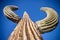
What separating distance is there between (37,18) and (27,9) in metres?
0.13

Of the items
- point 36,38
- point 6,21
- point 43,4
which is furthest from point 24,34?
point 43,4

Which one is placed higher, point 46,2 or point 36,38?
point 46,2

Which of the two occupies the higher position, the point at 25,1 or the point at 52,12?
the point at 25,1

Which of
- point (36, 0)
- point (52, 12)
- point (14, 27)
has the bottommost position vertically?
point (14, 27)

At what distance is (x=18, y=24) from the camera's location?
5.73 ft

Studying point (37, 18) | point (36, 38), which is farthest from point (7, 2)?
point (36, 38)

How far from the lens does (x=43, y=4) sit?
178cm

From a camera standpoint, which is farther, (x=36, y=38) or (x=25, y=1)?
(x=25, y=1)

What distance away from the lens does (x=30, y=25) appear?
5.68ft

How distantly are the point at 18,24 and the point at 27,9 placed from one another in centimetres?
16

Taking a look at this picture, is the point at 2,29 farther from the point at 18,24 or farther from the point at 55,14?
the point at 55,14

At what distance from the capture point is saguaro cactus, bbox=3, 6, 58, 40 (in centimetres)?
170

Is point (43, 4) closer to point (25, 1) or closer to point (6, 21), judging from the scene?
point (25, 1)

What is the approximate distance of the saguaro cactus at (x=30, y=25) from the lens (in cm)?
170
